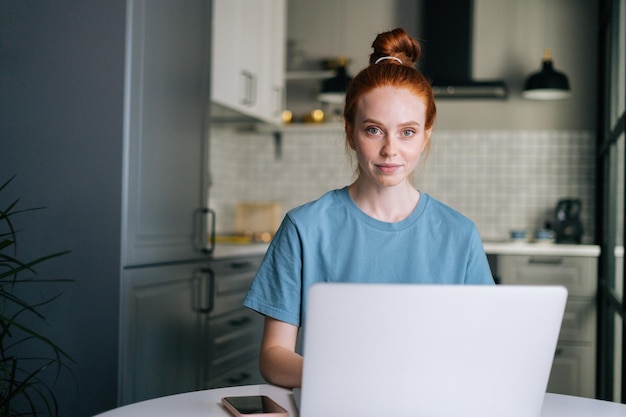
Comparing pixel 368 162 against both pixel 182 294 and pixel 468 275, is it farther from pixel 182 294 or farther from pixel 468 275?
pixel 182 294

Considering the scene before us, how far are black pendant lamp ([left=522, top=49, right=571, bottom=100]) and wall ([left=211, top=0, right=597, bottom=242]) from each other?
0.61 feet

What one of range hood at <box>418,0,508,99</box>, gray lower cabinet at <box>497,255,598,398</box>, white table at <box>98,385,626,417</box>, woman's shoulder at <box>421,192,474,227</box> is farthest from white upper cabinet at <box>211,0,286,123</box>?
white table at <box>98,385,626,417</box>

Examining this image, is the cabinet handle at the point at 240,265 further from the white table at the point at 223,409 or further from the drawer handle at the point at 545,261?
the white table at the point at 223,409

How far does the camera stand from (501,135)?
4531 millimetres

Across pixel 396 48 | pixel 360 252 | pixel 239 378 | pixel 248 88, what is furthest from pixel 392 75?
pixel 248 88

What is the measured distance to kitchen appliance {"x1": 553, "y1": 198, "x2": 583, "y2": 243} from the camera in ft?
13.9

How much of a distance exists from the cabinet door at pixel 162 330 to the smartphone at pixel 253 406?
1.20 meters

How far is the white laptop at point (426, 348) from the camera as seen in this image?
0.94 metres

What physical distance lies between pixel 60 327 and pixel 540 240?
2734mm

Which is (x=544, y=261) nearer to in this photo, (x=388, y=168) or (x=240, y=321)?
(x=240, y=321)

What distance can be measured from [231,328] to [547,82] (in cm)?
223

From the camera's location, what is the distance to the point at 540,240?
417 centimetres

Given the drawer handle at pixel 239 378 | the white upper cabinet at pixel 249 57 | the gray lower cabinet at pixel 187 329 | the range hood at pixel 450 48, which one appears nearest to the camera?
the gray lower cabinet at pixel 187 329

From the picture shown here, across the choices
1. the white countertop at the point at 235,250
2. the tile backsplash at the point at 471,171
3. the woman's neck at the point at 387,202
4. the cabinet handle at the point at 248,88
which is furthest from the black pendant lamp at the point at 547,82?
the woman's neck at the point at 387,202
